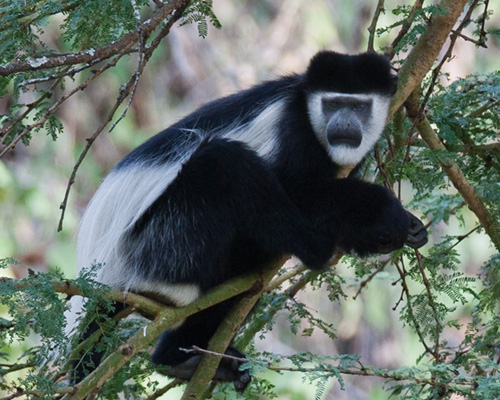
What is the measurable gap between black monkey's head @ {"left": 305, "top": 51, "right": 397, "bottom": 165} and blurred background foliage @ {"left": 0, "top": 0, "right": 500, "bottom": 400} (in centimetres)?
320

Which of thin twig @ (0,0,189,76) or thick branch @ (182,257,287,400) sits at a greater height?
thin twig @ (0,0,189,76)

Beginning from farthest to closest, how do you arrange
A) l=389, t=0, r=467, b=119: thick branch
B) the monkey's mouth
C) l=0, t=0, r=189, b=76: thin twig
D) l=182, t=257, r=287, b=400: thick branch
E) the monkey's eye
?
the monkey's eye
the monkey's mouth
l=389, t=0, r=467, b=119: thick branch
l=182, t=257, r=287, b=400: thick branch
l=0, t=0, r=189, b=76: thin twig

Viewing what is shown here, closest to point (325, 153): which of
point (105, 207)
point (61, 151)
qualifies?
point (105, 207)

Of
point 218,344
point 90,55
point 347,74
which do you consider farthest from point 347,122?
point 90,55

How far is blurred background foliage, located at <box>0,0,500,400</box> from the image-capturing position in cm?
641

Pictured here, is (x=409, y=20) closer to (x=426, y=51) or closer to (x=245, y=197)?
(x=426, y=51)

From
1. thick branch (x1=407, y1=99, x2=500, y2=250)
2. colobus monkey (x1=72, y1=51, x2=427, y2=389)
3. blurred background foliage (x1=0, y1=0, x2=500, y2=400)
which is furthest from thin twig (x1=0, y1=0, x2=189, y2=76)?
blurred background foliage (x1=0, y1=0, x2=500, y2=400)

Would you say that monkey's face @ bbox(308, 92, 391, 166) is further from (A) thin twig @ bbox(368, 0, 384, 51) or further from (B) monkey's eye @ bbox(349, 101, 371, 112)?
(A) thin twig @ bbox(368, 0, 384, 51)

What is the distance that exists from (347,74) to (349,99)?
10cm

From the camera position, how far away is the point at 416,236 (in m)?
2.67

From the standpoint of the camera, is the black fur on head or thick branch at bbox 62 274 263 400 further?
the black fur on head

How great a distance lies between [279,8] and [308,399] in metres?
4.23

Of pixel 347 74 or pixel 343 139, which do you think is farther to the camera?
pixel 347 74

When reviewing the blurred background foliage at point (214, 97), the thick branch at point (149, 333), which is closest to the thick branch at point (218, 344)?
the thick branch at point (149, 333)
